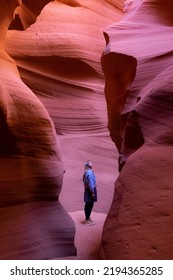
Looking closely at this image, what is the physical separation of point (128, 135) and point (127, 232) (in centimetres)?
165

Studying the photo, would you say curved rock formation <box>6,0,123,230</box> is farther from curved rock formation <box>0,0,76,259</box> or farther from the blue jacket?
curved rock formation <box>0,0,76,259</box>

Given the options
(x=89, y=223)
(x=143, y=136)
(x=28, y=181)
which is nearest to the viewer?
(x=143, y=136)

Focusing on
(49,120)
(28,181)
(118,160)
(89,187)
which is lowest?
(89,187)

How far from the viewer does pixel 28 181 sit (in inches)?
202

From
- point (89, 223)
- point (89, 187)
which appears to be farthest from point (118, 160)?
point (89, 223)

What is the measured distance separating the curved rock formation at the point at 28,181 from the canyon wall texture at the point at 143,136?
102 cm

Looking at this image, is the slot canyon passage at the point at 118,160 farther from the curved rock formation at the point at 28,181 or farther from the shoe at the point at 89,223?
the shoe at the point at 89,223

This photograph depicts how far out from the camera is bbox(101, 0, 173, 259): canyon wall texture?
11.6ft

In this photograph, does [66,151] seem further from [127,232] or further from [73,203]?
[127,232]

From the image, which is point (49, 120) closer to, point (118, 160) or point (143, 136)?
point (118, 160)

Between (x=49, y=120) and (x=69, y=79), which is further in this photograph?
(x=69, y=79)

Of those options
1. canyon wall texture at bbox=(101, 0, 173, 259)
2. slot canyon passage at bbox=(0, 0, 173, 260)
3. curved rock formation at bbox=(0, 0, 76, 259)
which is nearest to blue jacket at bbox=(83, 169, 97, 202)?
slot canyon passage at bbox=(0, 0, 173, 260)

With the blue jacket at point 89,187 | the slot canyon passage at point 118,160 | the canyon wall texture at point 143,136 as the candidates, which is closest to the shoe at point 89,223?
the slot canyon passage at point 118,160

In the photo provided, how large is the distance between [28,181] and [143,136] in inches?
68.7
